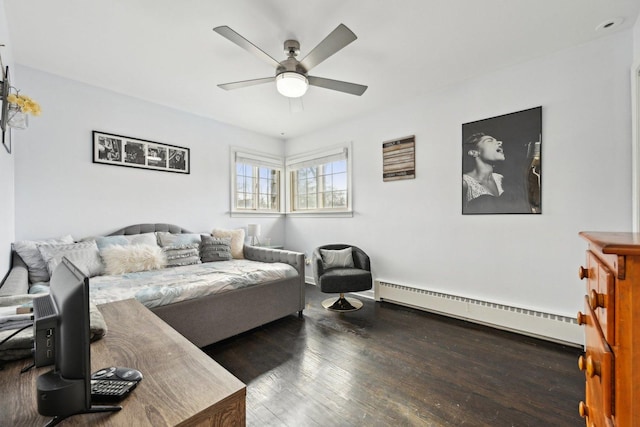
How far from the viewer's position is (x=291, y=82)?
212 centimetres

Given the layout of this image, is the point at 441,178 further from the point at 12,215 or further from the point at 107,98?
the point at 12,215

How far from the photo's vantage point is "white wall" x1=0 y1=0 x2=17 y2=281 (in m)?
1.83

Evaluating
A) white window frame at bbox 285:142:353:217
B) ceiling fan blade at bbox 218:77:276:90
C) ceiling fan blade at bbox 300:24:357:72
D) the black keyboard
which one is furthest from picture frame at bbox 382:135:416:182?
the black keyboard

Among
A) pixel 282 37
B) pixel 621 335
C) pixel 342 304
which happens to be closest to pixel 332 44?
pixel 282 37

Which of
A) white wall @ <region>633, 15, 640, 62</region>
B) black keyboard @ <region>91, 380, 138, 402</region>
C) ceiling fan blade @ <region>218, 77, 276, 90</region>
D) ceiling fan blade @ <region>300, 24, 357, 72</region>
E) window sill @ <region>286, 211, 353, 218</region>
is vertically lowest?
black keyboard @ <region>91, 380, 138, 402</region>

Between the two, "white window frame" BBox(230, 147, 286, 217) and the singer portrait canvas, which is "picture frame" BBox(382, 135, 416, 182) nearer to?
the singer portrait canvas

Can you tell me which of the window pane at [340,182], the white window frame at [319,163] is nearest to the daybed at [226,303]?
the white window frame at [319,163]

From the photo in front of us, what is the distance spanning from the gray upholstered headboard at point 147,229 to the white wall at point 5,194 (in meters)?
0.87

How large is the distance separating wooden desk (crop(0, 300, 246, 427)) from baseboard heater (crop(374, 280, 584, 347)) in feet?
9.19

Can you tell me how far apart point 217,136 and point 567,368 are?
15.3ft

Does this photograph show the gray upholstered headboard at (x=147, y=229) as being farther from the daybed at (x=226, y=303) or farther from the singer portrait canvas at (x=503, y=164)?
the singer portrait canvas at (x=503, y=164)

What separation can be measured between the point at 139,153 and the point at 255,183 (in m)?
1.81

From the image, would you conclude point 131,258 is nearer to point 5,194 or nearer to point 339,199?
point 5,194

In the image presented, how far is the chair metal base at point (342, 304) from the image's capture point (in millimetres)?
3260
